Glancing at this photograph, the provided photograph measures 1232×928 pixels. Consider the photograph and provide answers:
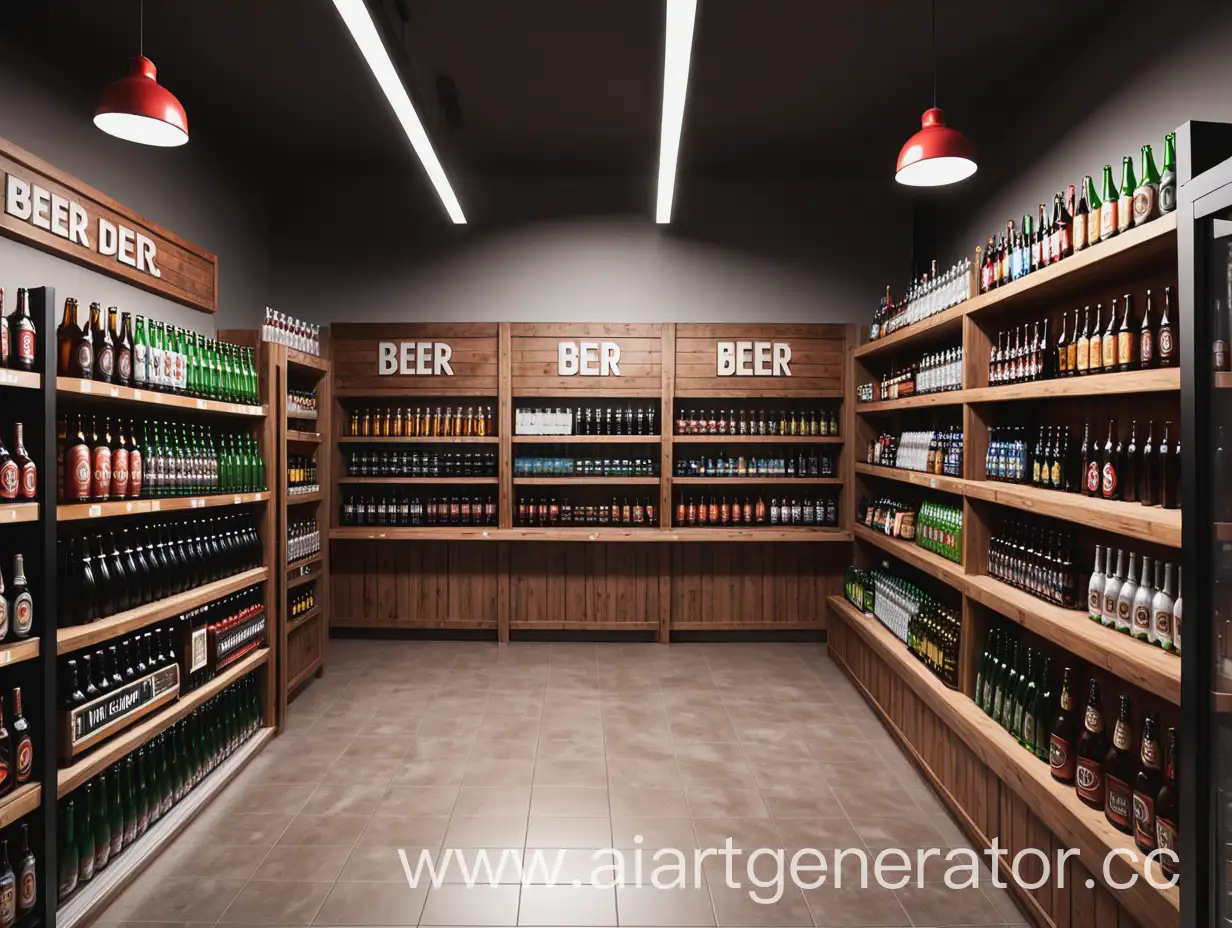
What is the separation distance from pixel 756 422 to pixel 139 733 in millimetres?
4795

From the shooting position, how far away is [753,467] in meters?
6.24

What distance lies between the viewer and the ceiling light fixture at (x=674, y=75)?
8.96 feet

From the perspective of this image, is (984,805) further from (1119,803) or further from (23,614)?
(23,614)

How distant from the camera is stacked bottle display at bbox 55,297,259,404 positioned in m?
2.88

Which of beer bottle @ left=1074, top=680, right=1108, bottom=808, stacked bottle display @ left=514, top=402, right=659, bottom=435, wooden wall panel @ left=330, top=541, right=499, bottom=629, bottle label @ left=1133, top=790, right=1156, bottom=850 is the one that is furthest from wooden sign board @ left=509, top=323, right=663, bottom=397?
bottle label @ left=1133, top=790, right=1156, bottom=850

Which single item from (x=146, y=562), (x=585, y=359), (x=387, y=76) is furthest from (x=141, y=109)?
(x=585, y=359)

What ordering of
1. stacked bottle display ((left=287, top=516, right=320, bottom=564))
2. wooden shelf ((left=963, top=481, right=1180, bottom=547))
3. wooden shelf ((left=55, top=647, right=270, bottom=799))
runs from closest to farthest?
wooden shelf ((left=963, top=481, right=1180, bottom=547)) → wooden shelf ((left=55, top=647, right=270, bottom=799)) → stacked bottle display ((left=287, top=516, right=320, bottom=564))

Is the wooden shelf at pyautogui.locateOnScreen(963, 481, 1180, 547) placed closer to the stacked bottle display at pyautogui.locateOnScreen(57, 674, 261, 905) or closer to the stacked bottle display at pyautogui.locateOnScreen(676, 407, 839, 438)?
the stacked bottle display at pyautogui.locateOnScreen(676, 407, 839, 438)

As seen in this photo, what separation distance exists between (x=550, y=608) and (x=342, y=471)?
2.17 m

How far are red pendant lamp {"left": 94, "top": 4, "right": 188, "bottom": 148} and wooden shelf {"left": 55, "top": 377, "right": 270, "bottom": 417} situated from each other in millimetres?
1118

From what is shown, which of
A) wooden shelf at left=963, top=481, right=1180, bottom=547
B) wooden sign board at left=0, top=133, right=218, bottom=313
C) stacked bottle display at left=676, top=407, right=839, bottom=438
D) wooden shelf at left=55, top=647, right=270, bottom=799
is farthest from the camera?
stacked bottle display at left=676, top=407, right=839, bottom=438

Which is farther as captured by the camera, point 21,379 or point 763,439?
point 763,439

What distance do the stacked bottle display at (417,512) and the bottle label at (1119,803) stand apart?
189 inches

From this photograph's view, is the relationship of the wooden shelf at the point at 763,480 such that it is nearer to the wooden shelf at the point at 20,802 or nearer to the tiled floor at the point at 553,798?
the tiled floor at the point at 553,798
